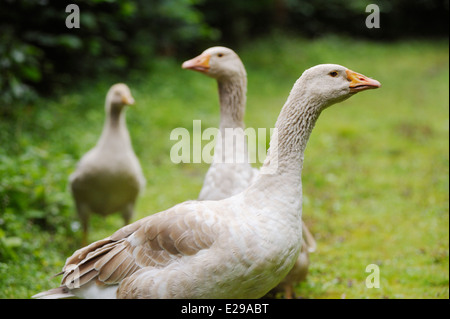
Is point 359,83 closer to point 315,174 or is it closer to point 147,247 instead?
point 147,247

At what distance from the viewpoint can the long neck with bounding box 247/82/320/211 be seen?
3.15 meters

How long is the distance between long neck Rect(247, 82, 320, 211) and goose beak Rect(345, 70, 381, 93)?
0.27 metres

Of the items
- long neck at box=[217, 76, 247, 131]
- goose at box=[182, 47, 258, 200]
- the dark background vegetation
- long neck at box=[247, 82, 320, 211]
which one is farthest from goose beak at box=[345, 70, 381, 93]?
the dark background vegetation

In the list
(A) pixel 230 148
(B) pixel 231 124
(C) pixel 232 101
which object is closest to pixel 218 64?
(C) pixel 232 101

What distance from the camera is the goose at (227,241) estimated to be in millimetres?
2959

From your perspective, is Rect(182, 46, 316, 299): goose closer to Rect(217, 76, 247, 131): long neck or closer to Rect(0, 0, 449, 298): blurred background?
Rect(217, 76, 247, 131): long neck

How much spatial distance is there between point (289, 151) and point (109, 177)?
2964mm

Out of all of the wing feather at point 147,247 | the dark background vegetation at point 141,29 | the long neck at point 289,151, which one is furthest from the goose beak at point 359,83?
the dark background vegetation at point 141,29

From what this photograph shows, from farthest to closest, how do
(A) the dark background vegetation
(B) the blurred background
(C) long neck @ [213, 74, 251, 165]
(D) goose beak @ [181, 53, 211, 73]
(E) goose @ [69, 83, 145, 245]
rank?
(A) the dark background vegetation
(E) goose @ [69, 83, 145, 245]
(B) the blurred background
(D) goose beak @ [181, 53, 211, 73]
(C) long neck @ [213, 74, 251, 165]

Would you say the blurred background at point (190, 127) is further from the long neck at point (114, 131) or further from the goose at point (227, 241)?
the goose at point (227, 241)

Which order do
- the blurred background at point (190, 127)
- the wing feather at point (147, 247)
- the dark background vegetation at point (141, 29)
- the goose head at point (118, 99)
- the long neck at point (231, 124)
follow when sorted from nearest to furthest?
the wing feather at point (147, 247), the long neck at point (231, 124), the blurred background at point (190, 127), the goose head at point (118, 99), the dark background vegetation at point (141, 29)

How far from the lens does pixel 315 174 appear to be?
8.66 m

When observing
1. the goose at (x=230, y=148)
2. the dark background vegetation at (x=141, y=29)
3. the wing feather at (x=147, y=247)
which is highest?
the dark background vegetation at (x=141, y=29)

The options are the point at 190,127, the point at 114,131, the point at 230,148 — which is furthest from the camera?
the point at 190,127
